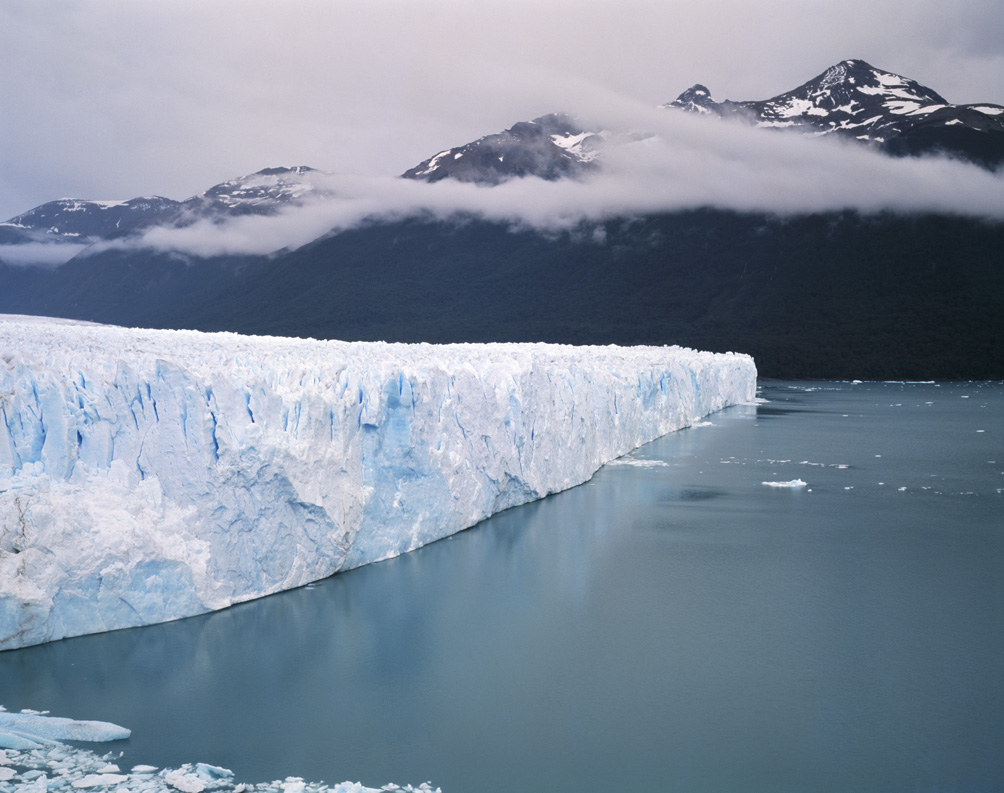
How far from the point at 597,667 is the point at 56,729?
10.9ft

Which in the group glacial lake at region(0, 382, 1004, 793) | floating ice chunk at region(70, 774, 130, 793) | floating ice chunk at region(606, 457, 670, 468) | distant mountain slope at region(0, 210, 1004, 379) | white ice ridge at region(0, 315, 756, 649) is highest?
distant mountain slope at region(0, 210, 1004, 379)

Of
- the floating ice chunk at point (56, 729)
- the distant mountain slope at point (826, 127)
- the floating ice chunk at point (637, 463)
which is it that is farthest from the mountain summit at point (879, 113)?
the floating ice chunk at point (56, 729)

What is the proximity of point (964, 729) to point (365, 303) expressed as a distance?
57715 mm

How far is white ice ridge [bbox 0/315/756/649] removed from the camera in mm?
5672

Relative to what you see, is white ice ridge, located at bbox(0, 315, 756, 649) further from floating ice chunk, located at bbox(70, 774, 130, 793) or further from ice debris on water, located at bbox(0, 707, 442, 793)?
floating ice chunk, located at bbox(70, 774, 130, 793)

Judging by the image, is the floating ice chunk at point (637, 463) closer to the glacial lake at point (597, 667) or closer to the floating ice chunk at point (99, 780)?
the glacial lake at point (597, 667)

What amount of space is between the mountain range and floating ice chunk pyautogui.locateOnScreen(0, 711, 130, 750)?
153ft

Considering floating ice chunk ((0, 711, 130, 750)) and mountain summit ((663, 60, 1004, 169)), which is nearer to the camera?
floating ice chunk ((0, 711, 130, 750))

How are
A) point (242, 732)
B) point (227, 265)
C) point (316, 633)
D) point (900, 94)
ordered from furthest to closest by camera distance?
point (227, 265) → point (900, 94) → point (316, 633) → point (242, 732)

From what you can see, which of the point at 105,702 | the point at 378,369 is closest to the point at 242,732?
the point at 105,702

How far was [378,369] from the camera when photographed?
8.30m

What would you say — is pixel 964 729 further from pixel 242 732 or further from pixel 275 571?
pixel 275 571

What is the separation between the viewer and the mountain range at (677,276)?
49125mm

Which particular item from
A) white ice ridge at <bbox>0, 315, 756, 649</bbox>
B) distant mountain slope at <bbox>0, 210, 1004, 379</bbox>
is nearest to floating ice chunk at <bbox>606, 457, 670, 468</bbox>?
white ice ridge at <bbox>0, 315, 756, 649</bbox>
